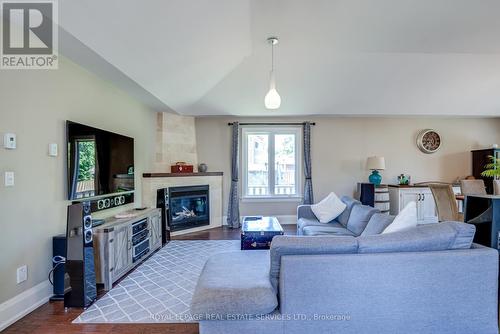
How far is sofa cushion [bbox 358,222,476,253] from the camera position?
177 centimetres

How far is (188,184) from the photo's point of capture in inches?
214

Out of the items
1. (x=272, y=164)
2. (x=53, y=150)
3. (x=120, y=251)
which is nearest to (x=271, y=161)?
(x=272, y=164)

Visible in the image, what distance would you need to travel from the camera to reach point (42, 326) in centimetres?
221

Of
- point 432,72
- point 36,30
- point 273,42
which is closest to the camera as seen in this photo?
point 36,30

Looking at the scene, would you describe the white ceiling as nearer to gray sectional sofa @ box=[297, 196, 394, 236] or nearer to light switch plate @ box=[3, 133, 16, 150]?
light switch plate @ box=[3, 133, 16, 150]

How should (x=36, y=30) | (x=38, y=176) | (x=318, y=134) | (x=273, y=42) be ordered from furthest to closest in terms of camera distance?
1. (x=318, y=134)
2. (x=273, y=42)
3. (x=38, y=176)
4. (x=36, y=30)

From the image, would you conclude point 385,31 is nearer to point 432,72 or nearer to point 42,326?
point 432,72

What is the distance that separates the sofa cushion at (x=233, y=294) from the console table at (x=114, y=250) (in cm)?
140

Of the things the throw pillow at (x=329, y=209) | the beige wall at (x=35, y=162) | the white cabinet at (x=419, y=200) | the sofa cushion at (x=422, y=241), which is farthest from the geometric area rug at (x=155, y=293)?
the white cabinet at (x=419, y=200)

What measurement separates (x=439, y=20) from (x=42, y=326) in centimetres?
497

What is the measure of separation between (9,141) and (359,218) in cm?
367

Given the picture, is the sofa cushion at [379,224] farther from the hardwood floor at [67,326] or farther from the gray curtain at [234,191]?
the gray curtain at [234,191]

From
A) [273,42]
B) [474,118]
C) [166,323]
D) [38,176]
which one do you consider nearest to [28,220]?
[38,176]

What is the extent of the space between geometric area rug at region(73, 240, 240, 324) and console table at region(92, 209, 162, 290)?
106 mm
